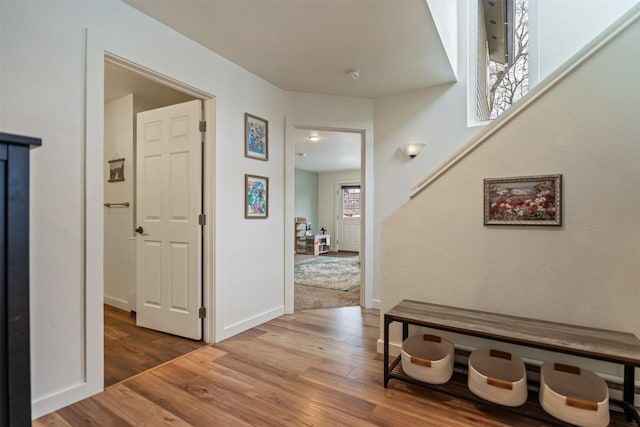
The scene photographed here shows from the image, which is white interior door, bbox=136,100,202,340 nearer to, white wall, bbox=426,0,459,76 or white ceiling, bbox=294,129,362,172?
white wall, bbox=426,0,459,76

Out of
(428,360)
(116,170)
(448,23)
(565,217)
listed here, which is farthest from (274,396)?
(448,23)

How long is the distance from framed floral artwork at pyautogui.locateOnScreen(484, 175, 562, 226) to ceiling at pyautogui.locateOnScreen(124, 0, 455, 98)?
1.30 metres

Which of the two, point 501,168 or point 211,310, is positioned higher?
point 501,168

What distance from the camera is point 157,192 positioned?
112 inches

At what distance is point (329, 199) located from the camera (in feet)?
31.0

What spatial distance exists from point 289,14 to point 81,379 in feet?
8.64

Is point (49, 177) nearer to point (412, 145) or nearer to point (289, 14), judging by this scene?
point (289, 14)

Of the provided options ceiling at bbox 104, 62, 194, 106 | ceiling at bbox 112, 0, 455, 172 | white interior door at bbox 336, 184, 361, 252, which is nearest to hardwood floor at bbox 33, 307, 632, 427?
ceiling at bbox 112, 0, 455, 172

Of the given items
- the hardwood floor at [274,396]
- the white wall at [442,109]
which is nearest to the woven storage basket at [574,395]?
the hardwood floor at [274,396]

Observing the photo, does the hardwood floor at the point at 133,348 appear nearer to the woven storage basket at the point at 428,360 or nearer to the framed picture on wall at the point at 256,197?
the framed picture on wall at the point at 256,197

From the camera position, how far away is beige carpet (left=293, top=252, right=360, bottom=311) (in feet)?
12.3

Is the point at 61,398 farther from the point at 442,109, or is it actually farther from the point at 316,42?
the point at 442,109

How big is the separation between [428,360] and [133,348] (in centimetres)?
228

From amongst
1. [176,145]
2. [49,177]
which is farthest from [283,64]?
[49,177]
